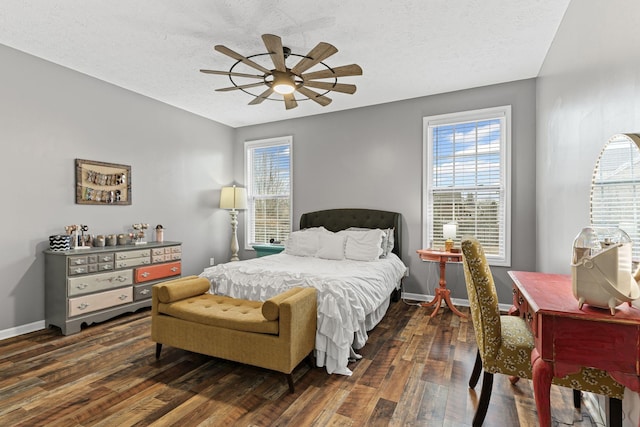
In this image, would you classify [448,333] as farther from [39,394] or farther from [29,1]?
[29,1]

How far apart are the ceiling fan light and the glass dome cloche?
8.17ft

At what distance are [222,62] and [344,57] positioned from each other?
1350mm

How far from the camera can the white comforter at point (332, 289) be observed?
2504mm

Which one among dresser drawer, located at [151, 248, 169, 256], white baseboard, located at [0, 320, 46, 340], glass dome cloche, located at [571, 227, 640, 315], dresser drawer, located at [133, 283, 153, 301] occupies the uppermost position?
glass dome cloche, located at [571, 227, 640, 315]

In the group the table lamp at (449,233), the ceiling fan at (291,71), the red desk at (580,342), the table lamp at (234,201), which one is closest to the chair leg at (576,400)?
the red desk at (580,342)

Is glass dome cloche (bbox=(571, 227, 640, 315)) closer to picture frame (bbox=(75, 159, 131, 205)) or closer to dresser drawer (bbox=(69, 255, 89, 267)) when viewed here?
dresser drawer (bbox=(69, 255, 89, 267))

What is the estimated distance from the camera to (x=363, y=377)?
242 cm

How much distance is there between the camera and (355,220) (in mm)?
4852

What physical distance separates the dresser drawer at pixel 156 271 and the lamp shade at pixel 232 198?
1391 mm

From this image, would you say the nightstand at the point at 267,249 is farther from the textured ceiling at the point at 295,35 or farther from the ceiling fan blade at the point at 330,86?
the ceiling fan blade at the point at 330,86

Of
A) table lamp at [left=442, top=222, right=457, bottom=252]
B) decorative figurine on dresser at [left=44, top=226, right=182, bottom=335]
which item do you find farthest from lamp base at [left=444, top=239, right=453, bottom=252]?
decorative figurine on dresser at [left=44, top=226, right=182, bottom=335]

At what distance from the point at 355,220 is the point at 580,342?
11.9 ft

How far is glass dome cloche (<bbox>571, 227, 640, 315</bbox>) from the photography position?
1.25 m

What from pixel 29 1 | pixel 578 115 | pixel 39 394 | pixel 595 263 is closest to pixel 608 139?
pixel 578 115
